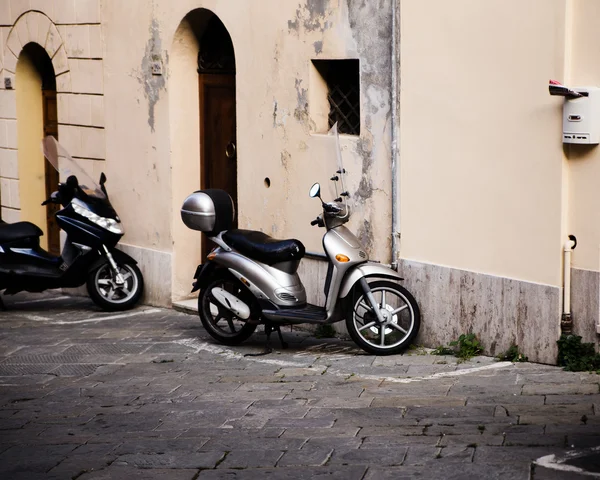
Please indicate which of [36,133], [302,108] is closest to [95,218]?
[302,108]

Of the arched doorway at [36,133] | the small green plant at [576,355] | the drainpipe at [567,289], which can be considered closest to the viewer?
the small green plant at [576,355]

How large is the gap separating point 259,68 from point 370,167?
5.40 feet

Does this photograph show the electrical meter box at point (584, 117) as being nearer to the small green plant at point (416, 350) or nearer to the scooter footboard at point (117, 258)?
the small green plant at point (416, 350)

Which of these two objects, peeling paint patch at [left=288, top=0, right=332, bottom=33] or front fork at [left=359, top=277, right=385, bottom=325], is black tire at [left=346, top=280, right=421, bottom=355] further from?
peeling paint patch at [left=288, top=0, right=332, bottom=33]

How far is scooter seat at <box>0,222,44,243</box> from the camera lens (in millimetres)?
11258

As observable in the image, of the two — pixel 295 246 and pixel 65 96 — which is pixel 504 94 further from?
pixel 65 96

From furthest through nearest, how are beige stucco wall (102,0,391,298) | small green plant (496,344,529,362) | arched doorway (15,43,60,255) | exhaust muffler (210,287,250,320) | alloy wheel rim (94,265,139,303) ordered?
arched doorway (15,43,60,255) < alloy wheel rim (94,265,139,303) < beige stucco wall (102,0,391,298) < exhaust muffler (210,287,250,320) < small green plant (496,344,529,362)

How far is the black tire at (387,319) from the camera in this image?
848 cm

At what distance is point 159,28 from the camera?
11.1 m

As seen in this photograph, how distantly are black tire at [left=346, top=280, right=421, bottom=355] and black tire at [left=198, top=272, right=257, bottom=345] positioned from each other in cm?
89

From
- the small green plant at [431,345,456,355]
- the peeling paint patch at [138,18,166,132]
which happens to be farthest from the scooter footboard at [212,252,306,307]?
the peeling paint patch at [138,18,166,132]

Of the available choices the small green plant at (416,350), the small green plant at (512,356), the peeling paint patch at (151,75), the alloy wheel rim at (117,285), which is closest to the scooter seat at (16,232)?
the alloy wheel rim at (117,285)

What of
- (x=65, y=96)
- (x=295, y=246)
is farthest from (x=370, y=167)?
(x=65, y=96)

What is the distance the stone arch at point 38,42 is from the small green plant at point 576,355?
22.8ft
